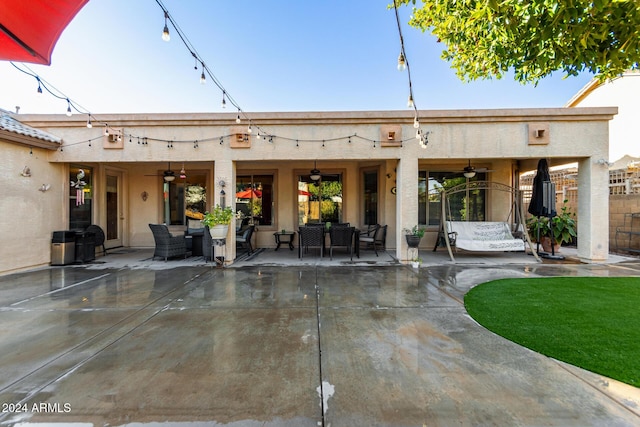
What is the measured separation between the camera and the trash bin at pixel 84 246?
722cm

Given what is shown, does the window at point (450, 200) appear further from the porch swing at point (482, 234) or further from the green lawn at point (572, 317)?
the green lawn at point (572, 317)

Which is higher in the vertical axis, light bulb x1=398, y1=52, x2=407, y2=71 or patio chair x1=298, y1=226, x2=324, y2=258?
light bulb x1=398, y1=52, x2=407, y2=71

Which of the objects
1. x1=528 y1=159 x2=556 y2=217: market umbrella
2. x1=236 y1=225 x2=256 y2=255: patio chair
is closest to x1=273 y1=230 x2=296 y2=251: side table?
x1=236 y1=225 x2=256 y2=255: patio chair

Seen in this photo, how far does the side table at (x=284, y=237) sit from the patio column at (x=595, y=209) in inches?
306

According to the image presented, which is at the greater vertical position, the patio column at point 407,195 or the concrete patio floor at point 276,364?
the patio column at point 407,195

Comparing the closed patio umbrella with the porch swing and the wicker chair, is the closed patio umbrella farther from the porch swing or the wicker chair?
the wicker chair

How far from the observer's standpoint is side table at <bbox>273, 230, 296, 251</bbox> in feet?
30.3

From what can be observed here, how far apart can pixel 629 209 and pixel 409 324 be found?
9155mm

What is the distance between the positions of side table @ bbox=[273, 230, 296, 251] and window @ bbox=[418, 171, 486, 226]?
4.26 metres

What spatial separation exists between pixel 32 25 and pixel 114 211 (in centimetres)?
874

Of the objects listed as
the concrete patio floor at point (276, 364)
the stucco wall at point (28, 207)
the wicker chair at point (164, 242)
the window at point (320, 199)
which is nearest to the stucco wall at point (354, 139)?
the stucco wall at point (28, 207)

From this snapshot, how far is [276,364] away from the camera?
8.39 ft

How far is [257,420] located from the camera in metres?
1.87

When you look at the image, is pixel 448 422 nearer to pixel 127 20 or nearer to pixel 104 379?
pixel 104 379
